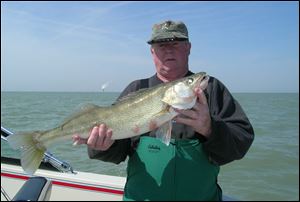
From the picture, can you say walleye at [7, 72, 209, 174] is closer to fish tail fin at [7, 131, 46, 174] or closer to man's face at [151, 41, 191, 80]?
fish tail fin at [7, 131, 46, 174]

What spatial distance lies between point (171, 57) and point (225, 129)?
2.81 ft

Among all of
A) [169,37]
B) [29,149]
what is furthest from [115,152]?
[169,37]

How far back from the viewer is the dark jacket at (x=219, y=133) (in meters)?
2.73

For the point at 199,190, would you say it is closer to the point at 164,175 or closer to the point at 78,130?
the point at 164,175

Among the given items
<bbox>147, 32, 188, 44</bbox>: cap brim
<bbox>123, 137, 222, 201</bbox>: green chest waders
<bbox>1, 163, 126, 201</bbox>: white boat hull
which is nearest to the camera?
<bbox>123, 137, 222, 201</bbox>: green chest waders

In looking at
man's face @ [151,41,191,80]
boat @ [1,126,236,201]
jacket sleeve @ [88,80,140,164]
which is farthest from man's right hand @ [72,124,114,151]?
boat @ [1,126,236,201]

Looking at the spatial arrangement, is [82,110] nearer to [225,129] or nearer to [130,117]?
[130,117]

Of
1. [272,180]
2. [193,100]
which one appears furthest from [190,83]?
[272,180]

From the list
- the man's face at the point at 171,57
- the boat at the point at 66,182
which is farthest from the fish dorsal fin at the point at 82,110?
the boat at the point at 66,182

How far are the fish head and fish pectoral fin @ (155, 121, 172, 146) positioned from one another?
0.16m

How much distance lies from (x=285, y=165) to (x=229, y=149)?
10161 mm

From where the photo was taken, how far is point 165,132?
2791mm

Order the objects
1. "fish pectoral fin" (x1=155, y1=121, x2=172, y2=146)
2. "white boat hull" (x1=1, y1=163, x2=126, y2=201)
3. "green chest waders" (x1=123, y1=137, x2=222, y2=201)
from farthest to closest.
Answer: "white boat hull" (x1=1, y1=163, x2=126, y2=201)
"green chest waders" (x1=123, y1=137, x2=222, y2=201)
"fish pectoral fin" (x1=155, y1=121, x2=172, y2=146)

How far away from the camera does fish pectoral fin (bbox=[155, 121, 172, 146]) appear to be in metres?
2.78
